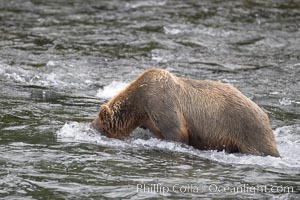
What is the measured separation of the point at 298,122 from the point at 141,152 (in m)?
2.89

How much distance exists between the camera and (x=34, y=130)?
9.45m

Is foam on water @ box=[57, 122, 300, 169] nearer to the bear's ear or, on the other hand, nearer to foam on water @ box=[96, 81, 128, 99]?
the bear's ear

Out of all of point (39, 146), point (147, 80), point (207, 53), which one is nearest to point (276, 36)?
point (207, 53)

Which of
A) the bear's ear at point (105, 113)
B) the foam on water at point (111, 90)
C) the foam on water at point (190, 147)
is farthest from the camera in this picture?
the foam on water at point (111, 90)

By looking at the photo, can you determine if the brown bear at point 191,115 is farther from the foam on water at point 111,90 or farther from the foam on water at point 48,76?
the foam on water at point 48,76

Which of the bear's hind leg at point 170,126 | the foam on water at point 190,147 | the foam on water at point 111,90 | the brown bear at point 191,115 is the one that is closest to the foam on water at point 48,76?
the foam on water at point 111,90

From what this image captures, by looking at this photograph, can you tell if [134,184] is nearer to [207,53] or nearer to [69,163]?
[69,163]

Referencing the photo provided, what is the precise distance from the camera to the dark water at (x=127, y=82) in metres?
7.43

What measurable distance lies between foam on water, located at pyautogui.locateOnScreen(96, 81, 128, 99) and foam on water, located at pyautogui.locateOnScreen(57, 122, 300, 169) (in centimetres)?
220

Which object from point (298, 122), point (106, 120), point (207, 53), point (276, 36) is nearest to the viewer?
point (106, 120)

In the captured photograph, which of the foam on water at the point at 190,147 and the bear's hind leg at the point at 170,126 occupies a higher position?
the bear's hind leg at the point at 170,126

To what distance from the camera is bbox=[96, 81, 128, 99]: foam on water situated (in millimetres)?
11883

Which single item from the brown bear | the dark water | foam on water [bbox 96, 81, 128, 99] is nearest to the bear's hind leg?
the brown bear

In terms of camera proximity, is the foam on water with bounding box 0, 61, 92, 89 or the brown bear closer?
the brown bear
